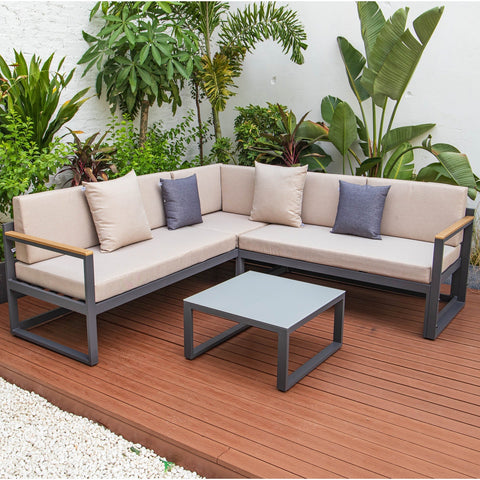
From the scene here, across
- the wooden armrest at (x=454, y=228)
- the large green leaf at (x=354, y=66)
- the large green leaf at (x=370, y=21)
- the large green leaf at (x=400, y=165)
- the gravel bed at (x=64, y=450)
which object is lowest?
the gravel bed at (x=64, y=450)

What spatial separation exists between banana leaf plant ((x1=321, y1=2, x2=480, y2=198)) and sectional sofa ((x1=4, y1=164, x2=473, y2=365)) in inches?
19.1

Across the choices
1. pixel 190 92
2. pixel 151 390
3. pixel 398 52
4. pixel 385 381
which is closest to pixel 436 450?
pixel 385 381

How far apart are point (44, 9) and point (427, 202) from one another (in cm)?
360

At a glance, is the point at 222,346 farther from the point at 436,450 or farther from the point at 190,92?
the point at 190,92

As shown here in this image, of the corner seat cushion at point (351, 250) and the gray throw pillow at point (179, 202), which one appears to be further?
the gray throw pillow at point (179, 202)

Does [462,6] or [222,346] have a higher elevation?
[462,6]

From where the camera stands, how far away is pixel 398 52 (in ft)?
14.7

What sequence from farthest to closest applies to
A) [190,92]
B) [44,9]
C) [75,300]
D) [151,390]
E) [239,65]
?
1. [190,92]
2. [239,65]
3. [44,9]
4. [75,300]
5. [151,390]

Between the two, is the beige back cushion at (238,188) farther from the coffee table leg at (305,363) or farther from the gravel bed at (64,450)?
the gravel bed at (64,450)

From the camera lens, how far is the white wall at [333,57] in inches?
189

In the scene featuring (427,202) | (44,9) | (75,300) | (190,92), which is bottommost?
(75,300)

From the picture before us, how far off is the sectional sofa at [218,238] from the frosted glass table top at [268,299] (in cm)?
48

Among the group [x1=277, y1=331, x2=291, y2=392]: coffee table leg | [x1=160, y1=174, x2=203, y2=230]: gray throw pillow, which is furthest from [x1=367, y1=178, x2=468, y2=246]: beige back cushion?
[x1=277, y1=331, x2=291, y2=392]: coffee table leg

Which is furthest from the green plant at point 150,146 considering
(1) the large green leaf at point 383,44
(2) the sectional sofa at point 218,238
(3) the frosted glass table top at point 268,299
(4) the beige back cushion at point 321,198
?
(1) the large green leaf at point 383,44
